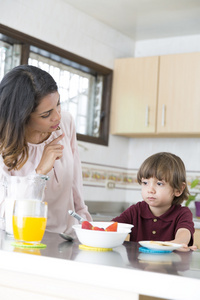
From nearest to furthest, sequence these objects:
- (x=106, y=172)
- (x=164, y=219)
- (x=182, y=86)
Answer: (x=164, y=219) < (x=182, y=86) < (x=106, y=172)

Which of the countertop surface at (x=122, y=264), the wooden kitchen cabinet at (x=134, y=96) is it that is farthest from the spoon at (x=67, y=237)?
the wooden kitchen cabinet at (x=134, y=96)

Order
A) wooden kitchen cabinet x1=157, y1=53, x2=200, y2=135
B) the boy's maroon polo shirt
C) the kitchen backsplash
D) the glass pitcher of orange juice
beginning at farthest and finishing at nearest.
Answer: the kitchen backsplash, wooden kitchen cabinet x1=157, y1=53, x2=200, y2=135, the boy's maroon polo shirt, the glass pitcher of orange juice

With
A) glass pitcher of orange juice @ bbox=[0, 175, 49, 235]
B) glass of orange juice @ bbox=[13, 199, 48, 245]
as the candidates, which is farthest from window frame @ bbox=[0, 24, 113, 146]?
glass of orange juice @ bbox=[13, 199, 48, 245]

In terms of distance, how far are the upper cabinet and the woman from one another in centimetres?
226

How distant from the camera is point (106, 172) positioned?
447 centimetres

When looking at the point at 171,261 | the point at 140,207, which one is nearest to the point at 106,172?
the point at 140,207

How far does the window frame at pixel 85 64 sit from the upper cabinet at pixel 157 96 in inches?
2.3

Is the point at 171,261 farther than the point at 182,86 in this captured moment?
No

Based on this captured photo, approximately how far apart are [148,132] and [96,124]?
513 mm

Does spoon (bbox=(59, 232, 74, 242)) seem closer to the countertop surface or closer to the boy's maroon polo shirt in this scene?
the countertop surface

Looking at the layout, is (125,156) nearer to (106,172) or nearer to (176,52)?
(106,172)

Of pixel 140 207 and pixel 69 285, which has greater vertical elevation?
pixel 140 207

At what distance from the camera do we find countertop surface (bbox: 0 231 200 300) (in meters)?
0.98

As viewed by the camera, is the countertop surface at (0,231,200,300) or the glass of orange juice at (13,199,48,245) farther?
the glass of orange juice at (13,199,48,245)
